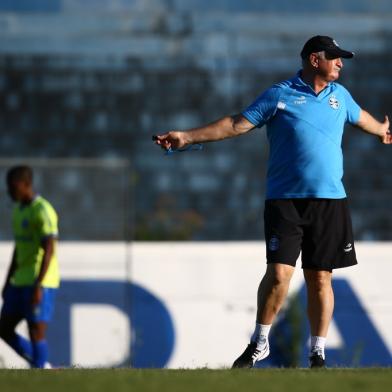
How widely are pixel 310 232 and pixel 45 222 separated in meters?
4.08

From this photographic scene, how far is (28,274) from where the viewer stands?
12.0 meters

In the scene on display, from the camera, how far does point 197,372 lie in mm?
7371

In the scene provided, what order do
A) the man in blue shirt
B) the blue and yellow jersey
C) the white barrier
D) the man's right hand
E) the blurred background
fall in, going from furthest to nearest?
the blurred background → the white barrier → the blue and yellow jersey → the man in blue shirt → the man's right hand

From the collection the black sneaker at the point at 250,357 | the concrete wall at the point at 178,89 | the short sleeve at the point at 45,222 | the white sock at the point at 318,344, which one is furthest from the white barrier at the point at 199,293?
the concrete wall at the point at 178,89

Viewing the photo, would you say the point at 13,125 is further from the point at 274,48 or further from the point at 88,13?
the point at 274,48

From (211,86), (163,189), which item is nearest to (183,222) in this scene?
(163,189)

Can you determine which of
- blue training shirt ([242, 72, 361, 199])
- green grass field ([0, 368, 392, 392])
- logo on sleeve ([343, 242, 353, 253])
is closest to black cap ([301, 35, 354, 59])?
blue training shirt ([242, 72, 361, 199])

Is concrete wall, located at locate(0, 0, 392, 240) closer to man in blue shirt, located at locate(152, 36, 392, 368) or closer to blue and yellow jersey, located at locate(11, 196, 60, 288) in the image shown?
blue and yellow jersey, located at locate(11, 196, 60, 288)

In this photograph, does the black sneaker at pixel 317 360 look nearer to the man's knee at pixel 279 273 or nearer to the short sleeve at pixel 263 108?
the man's knee at pixel 279 273

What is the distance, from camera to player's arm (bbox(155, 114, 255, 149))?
7918 mm

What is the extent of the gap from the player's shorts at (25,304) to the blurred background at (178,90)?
10335 mm

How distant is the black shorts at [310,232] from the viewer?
26.2 feet

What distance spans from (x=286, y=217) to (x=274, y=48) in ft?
54.4

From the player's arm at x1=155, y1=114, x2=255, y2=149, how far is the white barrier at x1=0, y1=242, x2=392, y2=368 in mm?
5512
